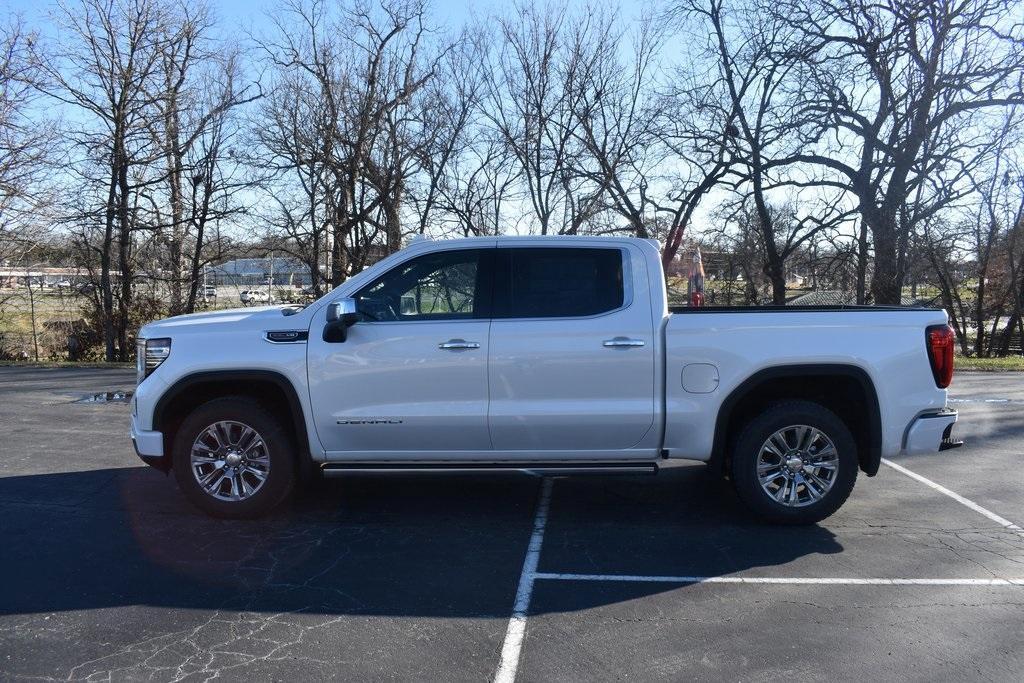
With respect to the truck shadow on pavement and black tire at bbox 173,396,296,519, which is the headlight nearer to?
black tire at bbox 173,396,296,519

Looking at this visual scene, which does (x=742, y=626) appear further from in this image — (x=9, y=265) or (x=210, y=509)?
(x=9, y=265)

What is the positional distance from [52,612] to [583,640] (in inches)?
109

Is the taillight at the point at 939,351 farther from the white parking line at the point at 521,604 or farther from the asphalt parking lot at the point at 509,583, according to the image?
the white parking line at the point at 521,604

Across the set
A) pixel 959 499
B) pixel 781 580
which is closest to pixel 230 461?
pixel 781 580

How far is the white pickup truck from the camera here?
17.8 ft

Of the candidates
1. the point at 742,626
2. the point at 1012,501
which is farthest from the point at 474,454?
the point at 1012,501

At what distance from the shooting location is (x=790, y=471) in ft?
18.2

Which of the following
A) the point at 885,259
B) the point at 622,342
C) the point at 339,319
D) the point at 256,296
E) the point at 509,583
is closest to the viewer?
the point at 509,583

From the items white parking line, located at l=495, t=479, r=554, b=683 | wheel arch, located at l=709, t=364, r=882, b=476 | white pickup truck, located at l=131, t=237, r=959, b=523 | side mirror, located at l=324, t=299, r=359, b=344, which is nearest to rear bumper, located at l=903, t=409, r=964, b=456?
white pickup truck, located at l=131, t=237, r=959, b=523

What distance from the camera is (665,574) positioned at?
188 inches

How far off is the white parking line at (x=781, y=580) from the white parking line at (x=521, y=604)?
124 millimetres

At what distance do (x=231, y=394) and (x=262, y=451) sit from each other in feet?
1.60

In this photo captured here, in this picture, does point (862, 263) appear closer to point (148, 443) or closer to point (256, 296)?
point (256, 296)

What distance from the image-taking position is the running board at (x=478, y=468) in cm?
550
